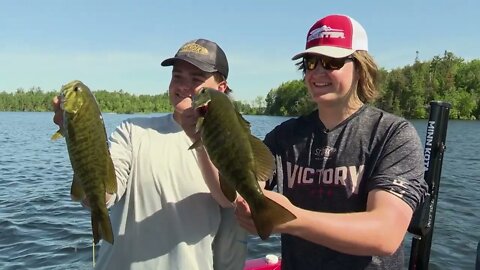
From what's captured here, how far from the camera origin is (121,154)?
3.12 m

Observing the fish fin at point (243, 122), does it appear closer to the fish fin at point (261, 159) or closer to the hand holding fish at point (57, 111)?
the fish fin at point (261, 159)

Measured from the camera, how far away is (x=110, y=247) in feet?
10.4

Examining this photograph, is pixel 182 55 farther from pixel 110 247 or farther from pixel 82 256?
pixel 82 256

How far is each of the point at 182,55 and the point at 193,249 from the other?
138cm

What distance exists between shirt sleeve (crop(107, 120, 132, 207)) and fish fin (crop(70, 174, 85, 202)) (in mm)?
336

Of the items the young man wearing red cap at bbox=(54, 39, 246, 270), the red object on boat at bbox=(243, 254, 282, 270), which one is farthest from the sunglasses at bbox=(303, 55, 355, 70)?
the red object on boat at bbox=(243, 254, 282, 270)

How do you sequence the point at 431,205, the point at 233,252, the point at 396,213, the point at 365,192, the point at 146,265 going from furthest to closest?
the point at 431,205, the point at 233,252, the point at 146,265, the point at 365,192, the point at 396,213

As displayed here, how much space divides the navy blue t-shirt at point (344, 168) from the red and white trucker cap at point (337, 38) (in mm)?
453

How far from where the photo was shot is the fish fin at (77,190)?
98.8 inches

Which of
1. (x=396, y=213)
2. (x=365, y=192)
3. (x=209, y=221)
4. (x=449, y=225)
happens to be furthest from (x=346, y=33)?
(x=449, y=225)

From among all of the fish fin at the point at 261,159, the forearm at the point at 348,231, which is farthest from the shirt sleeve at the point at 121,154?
the forearm at the point at 348,231

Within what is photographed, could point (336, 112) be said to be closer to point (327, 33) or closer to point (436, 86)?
point (327, 33)

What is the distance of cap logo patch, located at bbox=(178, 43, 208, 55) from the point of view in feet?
10.6

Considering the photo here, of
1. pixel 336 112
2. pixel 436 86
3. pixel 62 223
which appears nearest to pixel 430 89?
pixel 436 86
